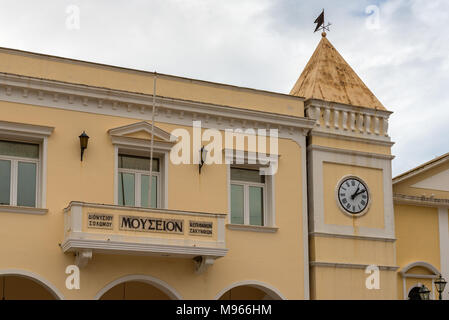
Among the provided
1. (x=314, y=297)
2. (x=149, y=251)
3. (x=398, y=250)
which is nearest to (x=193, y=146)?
(x=149, y=251)

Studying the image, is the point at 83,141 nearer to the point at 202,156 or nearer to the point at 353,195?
the point at 202,156

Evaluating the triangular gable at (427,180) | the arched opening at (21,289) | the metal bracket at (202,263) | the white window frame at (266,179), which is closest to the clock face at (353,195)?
the triangular gable at (427,180)

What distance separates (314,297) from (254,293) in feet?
5.77

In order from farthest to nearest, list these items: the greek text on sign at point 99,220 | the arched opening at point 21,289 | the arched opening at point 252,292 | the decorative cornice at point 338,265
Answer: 1. the decorative cornice at point 338,265
2. the arched opening at point 252,292
3. the arched opening at point 21,289
4. the greek text on sign at point 99,220

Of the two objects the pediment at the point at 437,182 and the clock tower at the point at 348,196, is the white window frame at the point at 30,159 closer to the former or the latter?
the clock tower at the point at 348,196

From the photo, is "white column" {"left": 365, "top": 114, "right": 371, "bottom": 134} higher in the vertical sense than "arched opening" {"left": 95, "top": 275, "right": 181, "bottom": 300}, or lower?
higher

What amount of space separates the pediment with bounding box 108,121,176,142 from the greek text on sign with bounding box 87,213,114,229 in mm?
2275

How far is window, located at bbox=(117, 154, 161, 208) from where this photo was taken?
2116 cm

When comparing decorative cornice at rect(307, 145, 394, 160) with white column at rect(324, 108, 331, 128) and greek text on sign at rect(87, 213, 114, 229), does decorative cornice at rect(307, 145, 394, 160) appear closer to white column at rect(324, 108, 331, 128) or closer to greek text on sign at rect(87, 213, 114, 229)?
white column at rect(324, 108, 331, 128)

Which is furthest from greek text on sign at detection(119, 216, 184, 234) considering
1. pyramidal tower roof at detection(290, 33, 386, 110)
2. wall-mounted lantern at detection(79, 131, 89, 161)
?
pyramidal tower roof at detection(290, 33, 386, 110)

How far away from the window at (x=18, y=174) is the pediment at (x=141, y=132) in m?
2.05

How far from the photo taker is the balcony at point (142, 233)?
19.4 meters

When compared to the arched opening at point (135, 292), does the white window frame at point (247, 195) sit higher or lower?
higher

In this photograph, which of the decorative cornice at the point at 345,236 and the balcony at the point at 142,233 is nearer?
the balcony at the point at 142,233
